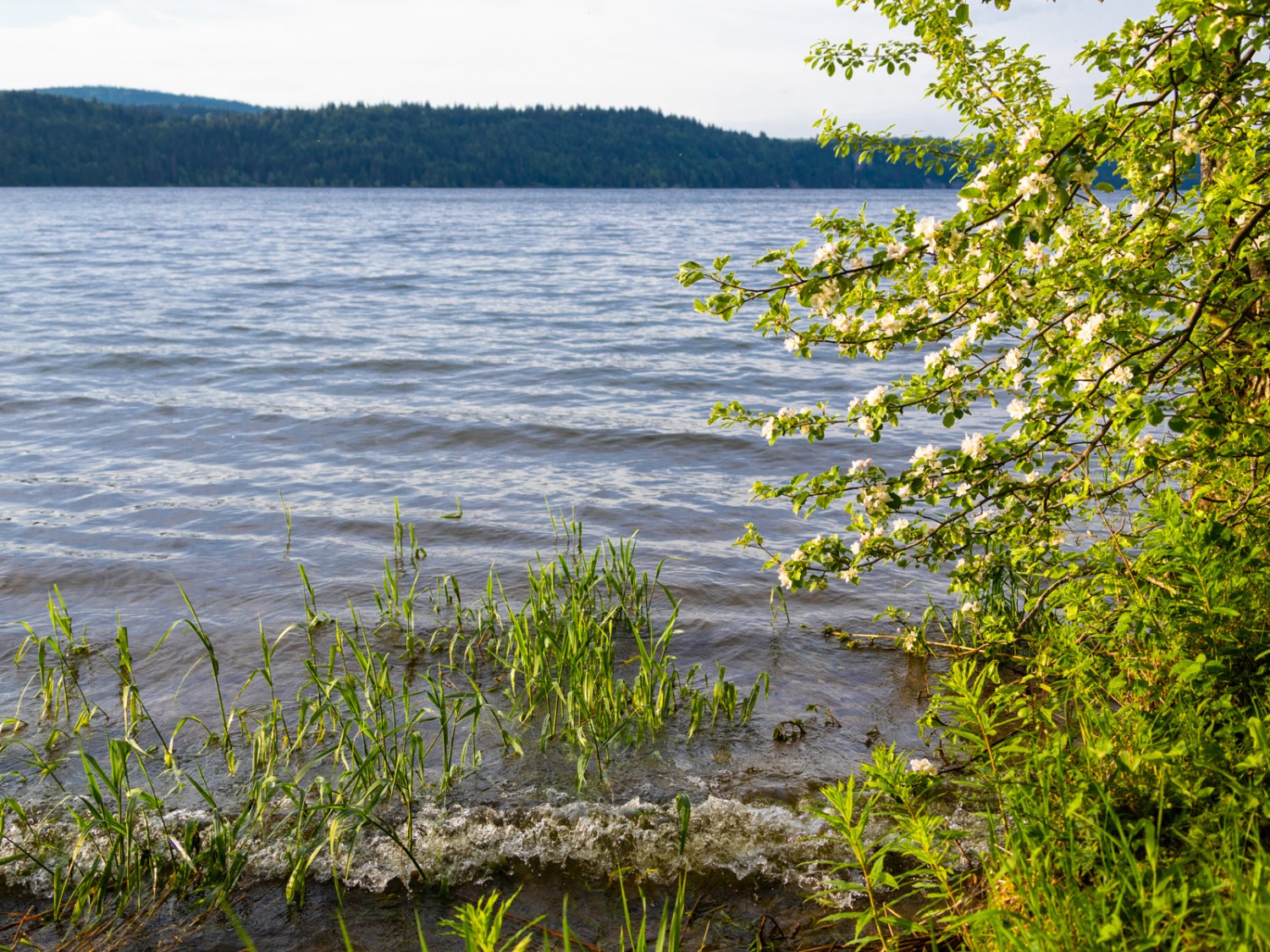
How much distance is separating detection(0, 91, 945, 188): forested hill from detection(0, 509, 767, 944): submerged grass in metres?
131

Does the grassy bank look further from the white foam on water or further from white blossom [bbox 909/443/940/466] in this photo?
white blossom [bbox 909/443/940/466]

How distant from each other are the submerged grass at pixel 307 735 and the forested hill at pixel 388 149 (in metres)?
131

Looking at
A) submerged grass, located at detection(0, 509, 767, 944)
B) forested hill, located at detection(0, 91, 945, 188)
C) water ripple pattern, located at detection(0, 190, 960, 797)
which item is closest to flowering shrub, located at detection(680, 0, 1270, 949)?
submerged grass, located at detection(0, 509, 767, 944)

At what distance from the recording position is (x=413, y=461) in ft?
38.6

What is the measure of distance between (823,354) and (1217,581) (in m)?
16.1

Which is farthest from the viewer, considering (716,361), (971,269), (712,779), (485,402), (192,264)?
(192,264)

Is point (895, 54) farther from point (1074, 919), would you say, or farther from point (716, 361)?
point (716, 361)

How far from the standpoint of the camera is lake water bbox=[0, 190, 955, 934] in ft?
21.3

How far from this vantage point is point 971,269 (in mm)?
3869

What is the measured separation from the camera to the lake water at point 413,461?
6504mm

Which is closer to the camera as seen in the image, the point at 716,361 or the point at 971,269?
the point at 971,269

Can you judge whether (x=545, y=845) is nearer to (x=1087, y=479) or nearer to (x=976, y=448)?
(x=976, y=448)

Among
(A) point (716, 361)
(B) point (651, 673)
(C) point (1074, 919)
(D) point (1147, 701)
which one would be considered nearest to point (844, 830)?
(C) point (1074, 919)

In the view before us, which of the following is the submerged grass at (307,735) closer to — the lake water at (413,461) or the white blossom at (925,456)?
the lake water at (413,461)
